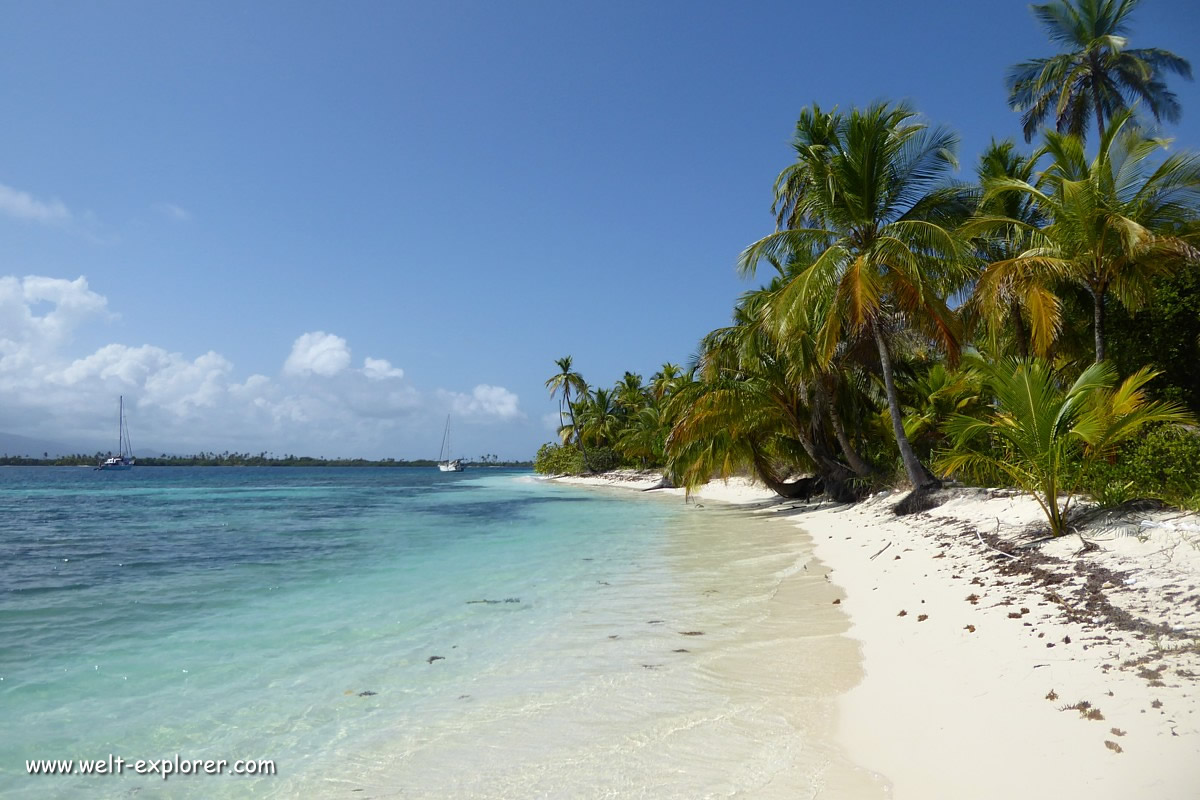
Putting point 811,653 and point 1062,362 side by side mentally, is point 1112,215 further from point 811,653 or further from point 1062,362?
point 811,653

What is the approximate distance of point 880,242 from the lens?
42.6ft

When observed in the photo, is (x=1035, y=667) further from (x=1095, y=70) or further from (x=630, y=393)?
(x=630, y=393)

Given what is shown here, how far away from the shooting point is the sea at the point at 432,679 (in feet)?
11.9

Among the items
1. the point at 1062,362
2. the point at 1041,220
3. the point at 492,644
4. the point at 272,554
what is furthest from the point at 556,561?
the point at 1041,220

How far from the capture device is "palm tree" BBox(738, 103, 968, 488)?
12.8 meters

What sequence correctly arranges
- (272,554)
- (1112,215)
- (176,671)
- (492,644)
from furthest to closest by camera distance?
(272,554), (1112,215), (492,644), (176,671)

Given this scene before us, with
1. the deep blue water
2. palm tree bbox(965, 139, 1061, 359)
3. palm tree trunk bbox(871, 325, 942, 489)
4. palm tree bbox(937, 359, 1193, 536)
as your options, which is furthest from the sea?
palm tree bbox(965, 139, 1061, 359)

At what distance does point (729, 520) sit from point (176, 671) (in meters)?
14.8

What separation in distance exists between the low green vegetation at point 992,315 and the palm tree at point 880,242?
50 millimetres

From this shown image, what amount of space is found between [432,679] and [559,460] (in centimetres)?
6509

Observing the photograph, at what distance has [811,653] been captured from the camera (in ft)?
18.0

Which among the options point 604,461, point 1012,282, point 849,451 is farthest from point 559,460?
point 1012,282

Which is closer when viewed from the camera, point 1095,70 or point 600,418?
point 1095,70

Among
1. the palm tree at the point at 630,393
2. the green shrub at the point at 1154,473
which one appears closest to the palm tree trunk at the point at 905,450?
the green shrub at the point at 1154,473
